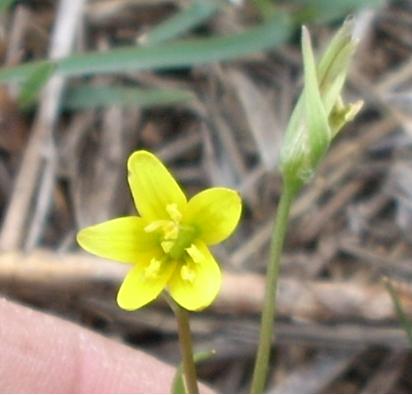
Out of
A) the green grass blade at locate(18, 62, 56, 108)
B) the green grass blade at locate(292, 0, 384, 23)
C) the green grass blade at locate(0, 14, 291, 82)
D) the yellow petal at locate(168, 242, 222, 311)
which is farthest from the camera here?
the green grass blade at locate(292, 0, 384, 23)

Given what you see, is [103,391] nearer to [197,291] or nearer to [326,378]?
[326,378]

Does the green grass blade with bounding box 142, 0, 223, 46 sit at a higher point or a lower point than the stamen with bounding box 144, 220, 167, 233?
higher

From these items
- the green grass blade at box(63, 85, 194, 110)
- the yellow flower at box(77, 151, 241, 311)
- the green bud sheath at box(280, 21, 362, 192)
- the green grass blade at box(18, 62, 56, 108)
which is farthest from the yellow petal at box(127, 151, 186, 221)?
the green grass blade at box(63, 85, 194, 110)

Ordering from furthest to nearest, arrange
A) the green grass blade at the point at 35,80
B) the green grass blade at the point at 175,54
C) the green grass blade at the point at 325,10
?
the green grass blade at the point at 325,10, the green grass blade at the point at 175,54, the green grass blade at the point at 35,80

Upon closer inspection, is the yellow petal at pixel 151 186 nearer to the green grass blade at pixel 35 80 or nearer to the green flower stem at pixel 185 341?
the green flower stem at pixel 185 341

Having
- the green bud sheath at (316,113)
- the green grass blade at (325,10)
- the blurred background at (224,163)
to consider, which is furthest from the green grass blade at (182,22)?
the green bud sheath at (316,113)

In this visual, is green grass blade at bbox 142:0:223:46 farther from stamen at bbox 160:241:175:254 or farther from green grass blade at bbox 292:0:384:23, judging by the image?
stamen at bbox 160:241:175:254
